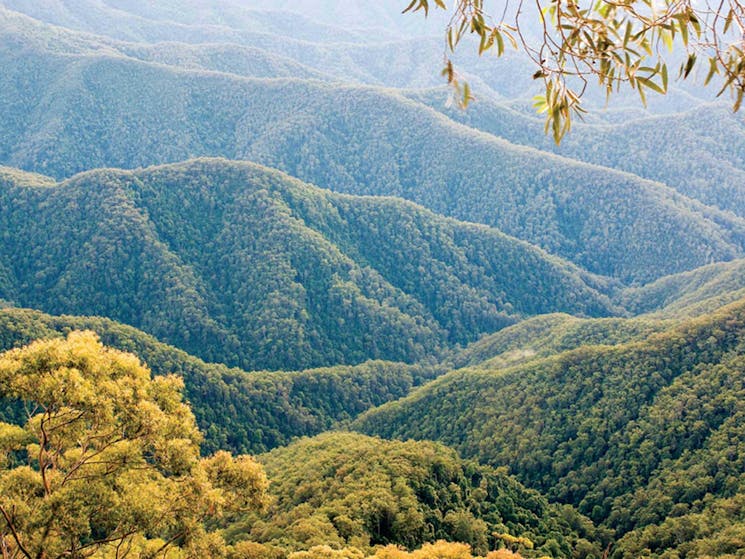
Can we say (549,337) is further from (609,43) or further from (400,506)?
(609,43)

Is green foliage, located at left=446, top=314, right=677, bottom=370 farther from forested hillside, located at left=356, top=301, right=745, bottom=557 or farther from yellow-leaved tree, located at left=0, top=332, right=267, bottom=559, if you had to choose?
yellow-leaved tree, located at left=0, top=332, right=267, bottom=559

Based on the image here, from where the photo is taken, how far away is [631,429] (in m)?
81.6

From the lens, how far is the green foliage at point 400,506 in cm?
4681

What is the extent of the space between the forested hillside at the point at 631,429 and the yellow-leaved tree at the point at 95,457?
164ft

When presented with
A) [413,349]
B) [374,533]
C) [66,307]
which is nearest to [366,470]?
[374,533]

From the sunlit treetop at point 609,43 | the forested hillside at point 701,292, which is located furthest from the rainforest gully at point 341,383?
the forested hillside at point 701,292

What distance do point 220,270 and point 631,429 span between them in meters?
122

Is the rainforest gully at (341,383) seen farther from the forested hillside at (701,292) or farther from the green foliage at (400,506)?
the forested hillside at (701,292)

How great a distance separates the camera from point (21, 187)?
186875 millimetres

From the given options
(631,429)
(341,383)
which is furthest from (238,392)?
(631,429)

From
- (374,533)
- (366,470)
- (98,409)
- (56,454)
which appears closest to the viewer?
(98,409)

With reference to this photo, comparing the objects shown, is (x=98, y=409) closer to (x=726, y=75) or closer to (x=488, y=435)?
(x=726, y=75)

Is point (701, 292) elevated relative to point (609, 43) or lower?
lower

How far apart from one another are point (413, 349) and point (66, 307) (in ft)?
291
